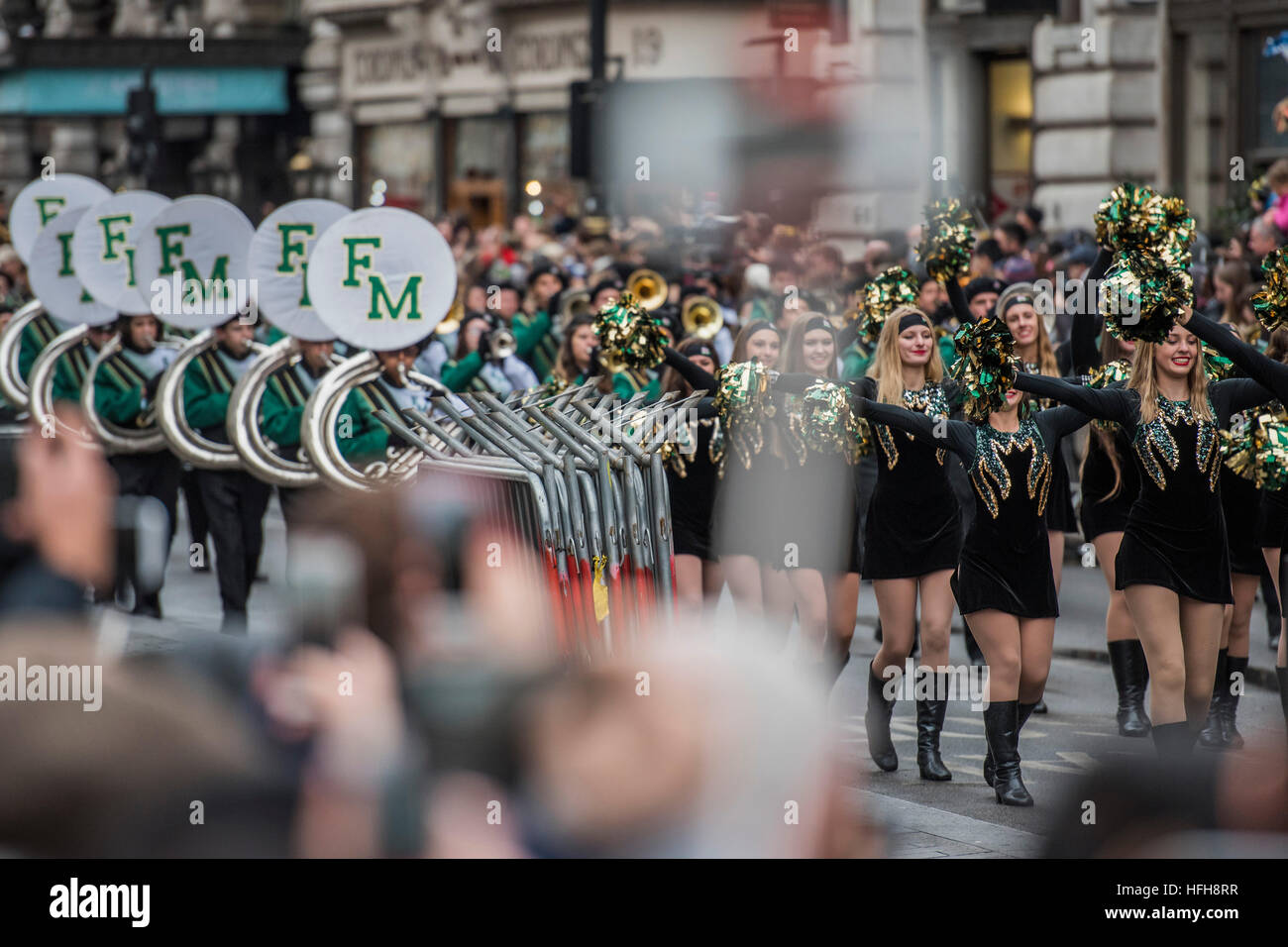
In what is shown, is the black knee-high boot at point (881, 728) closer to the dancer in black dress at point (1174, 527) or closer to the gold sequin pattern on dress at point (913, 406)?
the gold sequin pattern on dress at point (913, 406)

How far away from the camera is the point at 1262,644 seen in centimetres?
1057

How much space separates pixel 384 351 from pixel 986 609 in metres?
4.13

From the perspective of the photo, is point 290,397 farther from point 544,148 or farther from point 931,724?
point 544,148

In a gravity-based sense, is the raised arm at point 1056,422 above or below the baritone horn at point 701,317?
below

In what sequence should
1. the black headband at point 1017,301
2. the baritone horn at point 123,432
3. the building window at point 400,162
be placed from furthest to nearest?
the building window at point 400,162 → the baritone horn at point 123,432 → the black headband at point 1017,301

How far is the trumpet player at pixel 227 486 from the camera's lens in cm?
1136

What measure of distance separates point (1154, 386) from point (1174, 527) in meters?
0.48

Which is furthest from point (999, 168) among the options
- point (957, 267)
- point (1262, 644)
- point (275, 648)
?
point (275, 648)

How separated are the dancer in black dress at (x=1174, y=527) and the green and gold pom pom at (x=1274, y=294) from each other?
0.40 meters

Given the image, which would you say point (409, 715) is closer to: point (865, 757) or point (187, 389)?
point (865, 757)

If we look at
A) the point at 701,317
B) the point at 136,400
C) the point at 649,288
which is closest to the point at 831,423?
the point at 136,400

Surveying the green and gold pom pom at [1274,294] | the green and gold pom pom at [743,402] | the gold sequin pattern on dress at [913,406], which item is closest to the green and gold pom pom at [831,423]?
the gold sequin pattern on dress at [913,406]

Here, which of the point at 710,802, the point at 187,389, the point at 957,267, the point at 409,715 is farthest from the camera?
the point at 187,389

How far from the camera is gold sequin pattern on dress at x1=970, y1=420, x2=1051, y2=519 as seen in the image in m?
7.23
